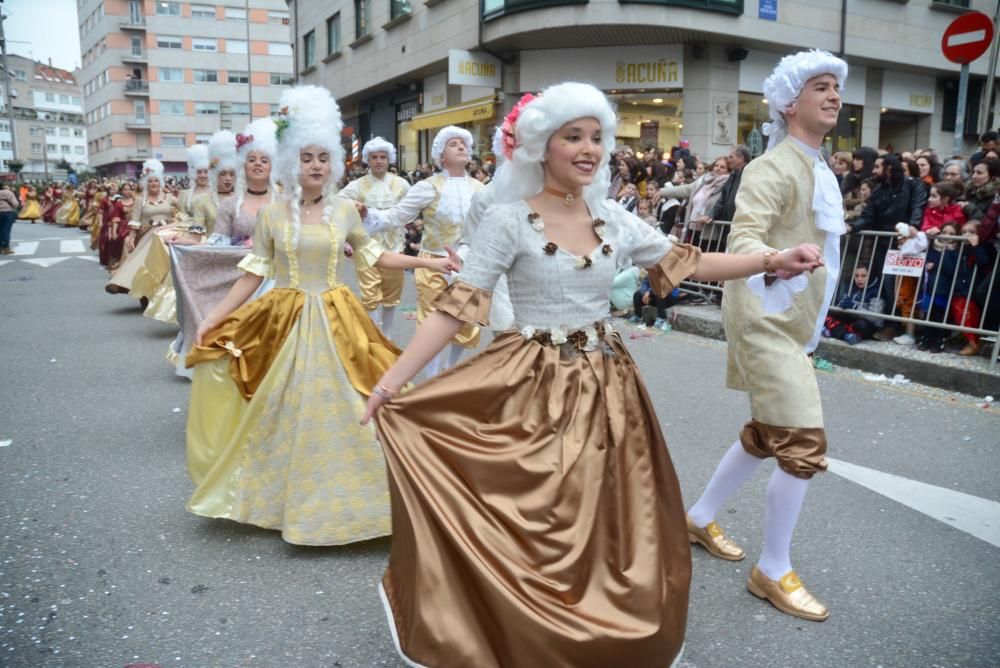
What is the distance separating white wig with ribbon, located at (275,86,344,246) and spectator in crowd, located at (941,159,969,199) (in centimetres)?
616

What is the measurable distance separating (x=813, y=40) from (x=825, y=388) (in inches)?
570

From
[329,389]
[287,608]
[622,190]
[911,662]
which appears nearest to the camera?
[911,662]

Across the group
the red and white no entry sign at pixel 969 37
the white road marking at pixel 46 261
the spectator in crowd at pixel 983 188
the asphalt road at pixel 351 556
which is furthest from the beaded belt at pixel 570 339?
the white road marking at pixel 46 261

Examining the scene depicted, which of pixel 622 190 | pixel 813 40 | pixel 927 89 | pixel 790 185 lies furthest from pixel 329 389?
pixel 927 89

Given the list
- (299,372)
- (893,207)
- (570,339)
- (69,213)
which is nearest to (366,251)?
(299,372)

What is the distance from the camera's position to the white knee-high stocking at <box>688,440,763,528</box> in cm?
354

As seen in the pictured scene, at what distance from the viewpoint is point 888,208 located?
802 cm

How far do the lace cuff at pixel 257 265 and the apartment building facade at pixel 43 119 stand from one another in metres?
117

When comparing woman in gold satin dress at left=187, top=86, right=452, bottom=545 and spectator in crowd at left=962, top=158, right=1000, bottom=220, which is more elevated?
spectator in crowd at left=962, top=158, right=1000, bottom=220

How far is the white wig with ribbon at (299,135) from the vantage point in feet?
14.3

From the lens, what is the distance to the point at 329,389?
3953 mm

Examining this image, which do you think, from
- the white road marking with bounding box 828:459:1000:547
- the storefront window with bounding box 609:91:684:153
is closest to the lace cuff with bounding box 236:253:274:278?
the white road marking with bounding box 828:459:1000:547

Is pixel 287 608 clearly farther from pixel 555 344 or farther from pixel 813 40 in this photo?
pixel 813 40

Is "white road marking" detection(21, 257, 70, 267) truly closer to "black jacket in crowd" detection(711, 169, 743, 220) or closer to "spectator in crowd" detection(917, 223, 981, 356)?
"black jacket in crowd" detection(711, 169, 743, 220)
